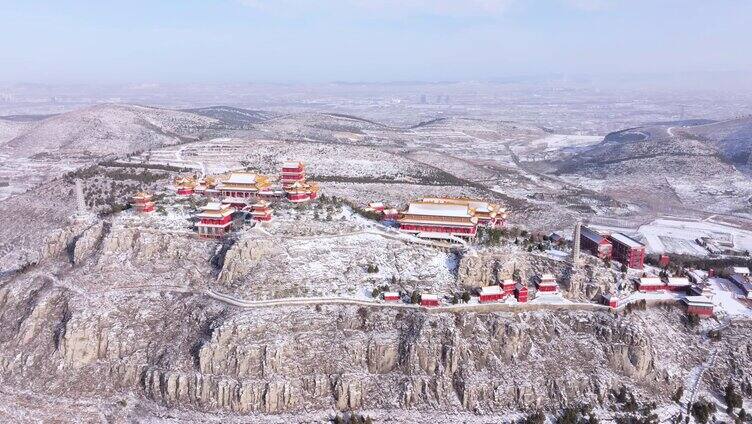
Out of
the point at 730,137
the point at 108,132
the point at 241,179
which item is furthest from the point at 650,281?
the point at 730,137

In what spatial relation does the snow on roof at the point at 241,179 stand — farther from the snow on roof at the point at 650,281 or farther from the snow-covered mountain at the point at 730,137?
the snow-covered mountain at the point at 730,137

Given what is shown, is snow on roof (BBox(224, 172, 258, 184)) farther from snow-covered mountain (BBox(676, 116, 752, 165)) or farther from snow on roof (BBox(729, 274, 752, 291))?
snow-covered mountain (BBox(676, 116, 752, 165))

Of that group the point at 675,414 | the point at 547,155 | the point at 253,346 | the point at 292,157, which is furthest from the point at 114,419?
the point at 547,155

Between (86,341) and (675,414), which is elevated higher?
(86,341)

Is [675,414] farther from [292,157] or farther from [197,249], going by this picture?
[292,157]

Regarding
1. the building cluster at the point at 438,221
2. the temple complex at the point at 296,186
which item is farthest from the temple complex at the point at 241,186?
the building cluster at the point at 438,221

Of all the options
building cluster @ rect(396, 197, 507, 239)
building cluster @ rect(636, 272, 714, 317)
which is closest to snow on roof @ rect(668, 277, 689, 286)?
building cluster @ rect(636, 272, 714, 317)
